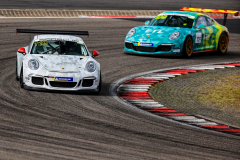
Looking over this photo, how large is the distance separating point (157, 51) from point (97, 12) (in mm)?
10753

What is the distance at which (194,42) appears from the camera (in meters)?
15.4

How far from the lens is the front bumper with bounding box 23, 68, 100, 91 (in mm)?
9383

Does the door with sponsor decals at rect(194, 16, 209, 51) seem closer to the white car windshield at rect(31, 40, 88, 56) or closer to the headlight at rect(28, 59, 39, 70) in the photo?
the white car windshield at rect(31, 40, 88, 56)

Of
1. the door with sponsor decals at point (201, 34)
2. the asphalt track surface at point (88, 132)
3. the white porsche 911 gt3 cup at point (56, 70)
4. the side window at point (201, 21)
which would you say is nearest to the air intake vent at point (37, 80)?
the white porsche 911 gt3 cup at point (56, 70)

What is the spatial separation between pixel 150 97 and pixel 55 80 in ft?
6.56

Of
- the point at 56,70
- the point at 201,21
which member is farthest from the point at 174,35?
the point at 56,70

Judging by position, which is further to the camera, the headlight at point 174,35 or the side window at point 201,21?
the side window at point 201,21

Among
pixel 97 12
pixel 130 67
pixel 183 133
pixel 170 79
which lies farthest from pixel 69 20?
pixel 183 133

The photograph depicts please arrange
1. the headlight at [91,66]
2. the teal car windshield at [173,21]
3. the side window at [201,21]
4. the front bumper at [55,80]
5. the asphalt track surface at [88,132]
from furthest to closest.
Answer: the side window at [201,21], the teal car windshield at [173,21], the headlight at [91,66], the front bumper at [55,80], the asphalt track surface at [88,132]

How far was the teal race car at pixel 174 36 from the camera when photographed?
48.5ft

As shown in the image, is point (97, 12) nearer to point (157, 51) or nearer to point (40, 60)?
point (157, 51)

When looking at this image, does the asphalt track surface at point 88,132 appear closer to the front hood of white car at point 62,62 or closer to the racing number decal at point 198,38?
the front hood of white car at point 62,62

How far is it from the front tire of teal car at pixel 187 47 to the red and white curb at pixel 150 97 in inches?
45.0

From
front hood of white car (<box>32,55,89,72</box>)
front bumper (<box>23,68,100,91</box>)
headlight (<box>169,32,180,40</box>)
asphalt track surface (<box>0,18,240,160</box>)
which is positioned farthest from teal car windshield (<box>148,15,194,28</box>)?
front bumper (<box>23,68,100,91</box>)
